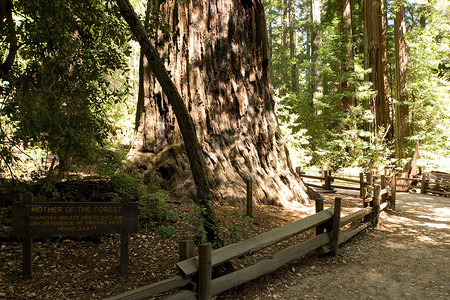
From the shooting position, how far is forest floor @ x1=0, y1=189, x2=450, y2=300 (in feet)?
13.4

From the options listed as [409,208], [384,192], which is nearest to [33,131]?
[384,192]

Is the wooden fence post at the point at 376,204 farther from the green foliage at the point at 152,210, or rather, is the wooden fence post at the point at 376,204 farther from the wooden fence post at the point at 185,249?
the wooden fence post at the point at 185,249

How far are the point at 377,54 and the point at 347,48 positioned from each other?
2.07 metres

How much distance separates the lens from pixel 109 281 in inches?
165

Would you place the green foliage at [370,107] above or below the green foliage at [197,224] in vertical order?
above

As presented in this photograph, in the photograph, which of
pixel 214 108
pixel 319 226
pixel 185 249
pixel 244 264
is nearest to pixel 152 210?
pixel 244 264

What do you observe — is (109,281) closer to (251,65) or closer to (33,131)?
(33,131)

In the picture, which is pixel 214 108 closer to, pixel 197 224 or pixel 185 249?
pixel 197 224

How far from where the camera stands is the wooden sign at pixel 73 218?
4008mm

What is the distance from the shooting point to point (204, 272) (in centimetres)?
374

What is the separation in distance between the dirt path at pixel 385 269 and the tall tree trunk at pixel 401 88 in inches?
498

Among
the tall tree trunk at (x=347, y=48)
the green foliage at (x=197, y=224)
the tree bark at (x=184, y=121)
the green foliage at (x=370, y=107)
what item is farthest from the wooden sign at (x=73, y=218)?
the tall tree trunk at (x=347, y=48)

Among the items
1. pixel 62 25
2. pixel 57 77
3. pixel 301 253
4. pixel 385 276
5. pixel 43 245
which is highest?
pixel 62 25

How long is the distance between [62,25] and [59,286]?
357 cm
